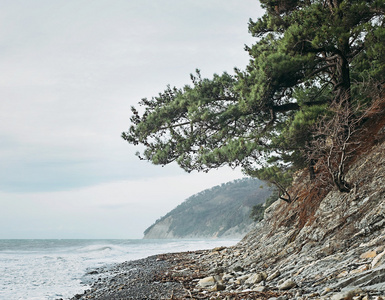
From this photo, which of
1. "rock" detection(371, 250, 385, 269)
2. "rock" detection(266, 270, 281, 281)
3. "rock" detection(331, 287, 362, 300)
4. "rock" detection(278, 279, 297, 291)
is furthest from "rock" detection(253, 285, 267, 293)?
"rock" detection(371, 250, 385, 269)

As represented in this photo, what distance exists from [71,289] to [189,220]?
16852cm

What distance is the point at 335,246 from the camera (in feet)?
25.4

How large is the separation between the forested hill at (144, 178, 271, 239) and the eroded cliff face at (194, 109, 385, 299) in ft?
419

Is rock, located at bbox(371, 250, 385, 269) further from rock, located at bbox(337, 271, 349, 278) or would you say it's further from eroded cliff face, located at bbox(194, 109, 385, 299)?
rock, located at bbox(337, 271, 349, 278)

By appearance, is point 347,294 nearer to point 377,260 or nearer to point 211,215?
point 377,260

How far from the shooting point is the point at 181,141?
44.6 ft

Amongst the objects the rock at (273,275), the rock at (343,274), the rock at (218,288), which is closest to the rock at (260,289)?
the rock at (273,275)

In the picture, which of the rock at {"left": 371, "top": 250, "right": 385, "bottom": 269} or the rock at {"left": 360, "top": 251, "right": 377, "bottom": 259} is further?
the rock at {"left": 360, "top": 251, "right": 377, "bottom": 259}

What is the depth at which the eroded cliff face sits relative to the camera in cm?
578

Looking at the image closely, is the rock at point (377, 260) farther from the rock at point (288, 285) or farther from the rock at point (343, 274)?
the rock at point (288, 285)

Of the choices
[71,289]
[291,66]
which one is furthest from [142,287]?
[291,66]

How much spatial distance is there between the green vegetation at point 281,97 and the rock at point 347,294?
4813 millimetres

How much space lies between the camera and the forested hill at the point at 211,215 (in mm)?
142000

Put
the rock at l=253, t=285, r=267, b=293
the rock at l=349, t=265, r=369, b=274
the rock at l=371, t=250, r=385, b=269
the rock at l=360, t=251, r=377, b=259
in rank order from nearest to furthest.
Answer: the rock at l=371, t=250, r=385, b=269 < the rock at l=349, t=265, r=369, b=274 < the rock at l=360, t=251, r=377, b=259 < the rock at l=253, t=285, r=267, b=293
